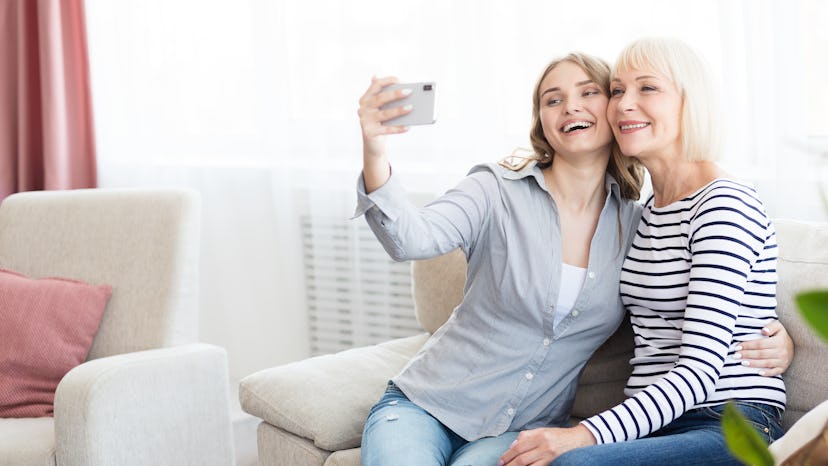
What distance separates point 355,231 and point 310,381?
1.12 metres

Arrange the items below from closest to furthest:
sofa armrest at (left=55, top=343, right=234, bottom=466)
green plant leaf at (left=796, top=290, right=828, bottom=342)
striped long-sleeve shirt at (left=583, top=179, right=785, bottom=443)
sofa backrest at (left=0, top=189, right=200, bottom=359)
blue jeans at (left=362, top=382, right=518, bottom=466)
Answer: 1. green plant leaf at (left=796, top=290, right=828, bottom=342)
2. striped long-sleeve shirt at (left=583, top=179, right=785, bottom=443)
3. blue jeans at (left=362, top=382, right=518, bottom=466)
4. sofa armrest at (left=55, top=343, right=234, bottom=466)
5. sofa backrest at (left=0, top=189, right=200, bottom=359)

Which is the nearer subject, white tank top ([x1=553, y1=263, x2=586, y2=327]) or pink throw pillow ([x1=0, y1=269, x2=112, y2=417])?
white tank top ([x1=553, y1=263, x2=586, y2=327])

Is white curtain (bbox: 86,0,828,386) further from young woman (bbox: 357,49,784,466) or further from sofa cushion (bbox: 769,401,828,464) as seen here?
sofa cushion (bbox: 769,401,828,464)

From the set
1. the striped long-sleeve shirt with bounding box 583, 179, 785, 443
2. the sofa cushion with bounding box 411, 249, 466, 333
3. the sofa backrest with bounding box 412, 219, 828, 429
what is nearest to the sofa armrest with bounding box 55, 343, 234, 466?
the sofa cushion with bounding box 411, 249, 466, 333

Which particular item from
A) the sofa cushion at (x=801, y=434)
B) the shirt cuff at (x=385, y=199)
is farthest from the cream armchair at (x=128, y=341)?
the sofa cushion at (x=801, y=434)

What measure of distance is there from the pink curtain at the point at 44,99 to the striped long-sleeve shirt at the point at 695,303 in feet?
8.50

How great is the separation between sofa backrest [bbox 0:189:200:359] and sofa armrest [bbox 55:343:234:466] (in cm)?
14

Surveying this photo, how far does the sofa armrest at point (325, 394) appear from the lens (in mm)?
1856

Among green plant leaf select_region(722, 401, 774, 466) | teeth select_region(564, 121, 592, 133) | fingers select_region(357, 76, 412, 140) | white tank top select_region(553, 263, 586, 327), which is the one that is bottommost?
white tank top select_region(553, 263, 586, 327)

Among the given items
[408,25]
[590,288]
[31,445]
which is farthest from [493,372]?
[408,25]

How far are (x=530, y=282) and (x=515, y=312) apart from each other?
63mm

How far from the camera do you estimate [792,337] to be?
166 cm

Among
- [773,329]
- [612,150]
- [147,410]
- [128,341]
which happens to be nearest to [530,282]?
[612,150]

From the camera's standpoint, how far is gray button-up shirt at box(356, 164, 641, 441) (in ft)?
5.70
